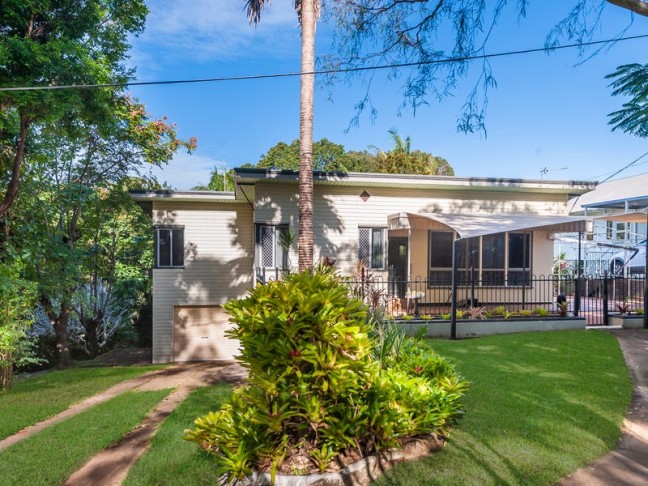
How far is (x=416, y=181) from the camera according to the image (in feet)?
39.1

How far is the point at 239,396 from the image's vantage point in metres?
4.22

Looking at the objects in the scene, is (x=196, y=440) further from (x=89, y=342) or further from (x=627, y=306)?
(x=89, y=342)

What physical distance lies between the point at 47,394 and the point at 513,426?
8289 mm

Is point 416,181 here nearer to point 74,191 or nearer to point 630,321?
point 630,321

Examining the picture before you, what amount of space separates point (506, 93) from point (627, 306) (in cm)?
724

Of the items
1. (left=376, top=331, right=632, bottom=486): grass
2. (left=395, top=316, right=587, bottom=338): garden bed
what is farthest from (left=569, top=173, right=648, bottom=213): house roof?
(left=376, top=331, right=632, bottom=486): grass

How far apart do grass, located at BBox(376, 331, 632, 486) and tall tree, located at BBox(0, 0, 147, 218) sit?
860 cm

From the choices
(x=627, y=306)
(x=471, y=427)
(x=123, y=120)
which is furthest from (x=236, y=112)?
(x=627, y=306)

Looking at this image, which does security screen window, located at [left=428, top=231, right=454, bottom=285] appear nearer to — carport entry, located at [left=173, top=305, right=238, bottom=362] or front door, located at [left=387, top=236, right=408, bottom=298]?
front door, located at [left=387, top=236, right=408, bottom=298]

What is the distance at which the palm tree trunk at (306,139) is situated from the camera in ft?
33.7

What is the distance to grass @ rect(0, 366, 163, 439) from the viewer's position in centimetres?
598

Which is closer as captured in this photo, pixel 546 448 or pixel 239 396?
pixel 546 448

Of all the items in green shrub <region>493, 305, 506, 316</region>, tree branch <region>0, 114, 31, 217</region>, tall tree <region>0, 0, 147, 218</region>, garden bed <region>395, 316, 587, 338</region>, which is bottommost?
garden bed <region>395, 316, 587, 338</region>

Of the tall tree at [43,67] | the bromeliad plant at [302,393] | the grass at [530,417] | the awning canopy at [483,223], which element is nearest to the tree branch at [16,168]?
the tall tree at [43,67]
